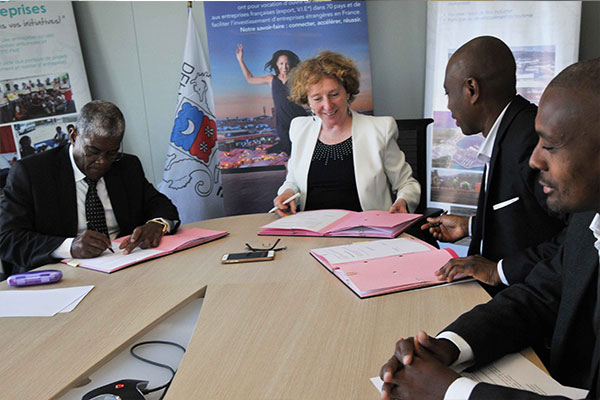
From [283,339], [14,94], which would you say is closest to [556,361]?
[283,339]

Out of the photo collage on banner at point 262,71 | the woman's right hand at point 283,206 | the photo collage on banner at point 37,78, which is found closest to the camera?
the woman's right hand at point 283,206

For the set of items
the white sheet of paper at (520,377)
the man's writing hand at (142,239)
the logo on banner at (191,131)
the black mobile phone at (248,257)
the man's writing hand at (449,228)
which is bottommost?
the man's writing hand at (449,228)

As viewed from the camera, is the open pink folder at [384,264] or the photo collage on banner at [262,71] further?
the photo collage on banner at [262,71]

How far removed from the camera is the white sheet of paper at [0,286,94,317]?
1380mm

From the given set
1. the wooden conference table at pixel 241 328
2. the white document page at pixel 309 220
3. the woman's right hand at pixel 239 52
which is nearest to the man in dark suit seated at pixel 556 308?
the wooden conference table at pixel 241 328

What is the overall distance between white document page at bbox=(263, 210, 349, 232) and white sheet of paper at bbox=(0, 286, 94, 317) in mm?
813

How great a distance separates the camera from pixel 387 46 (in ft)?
11.7

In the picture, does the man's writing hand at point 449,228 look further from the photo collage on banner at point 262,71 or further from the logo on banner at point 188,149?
the logo on banner at point 188,149

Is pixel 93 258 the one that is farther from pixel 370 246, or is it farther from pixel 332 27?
pixel 332 27

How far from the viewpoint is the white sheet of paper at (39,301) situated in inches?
54.3

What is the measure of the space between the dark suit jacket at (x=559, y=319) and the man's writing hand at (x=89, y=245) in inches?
51.2

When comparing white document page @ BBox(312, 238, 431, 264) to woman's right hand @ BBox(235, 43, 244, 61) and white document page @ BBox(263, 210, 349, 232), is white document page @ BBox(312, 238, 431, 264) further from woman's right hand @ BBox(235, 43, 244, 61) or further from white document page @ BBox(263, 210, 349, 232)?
woman's right hand @ BBox(235, 43, 244, 61)

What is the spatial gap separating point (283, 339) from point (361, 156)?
1.58 metres

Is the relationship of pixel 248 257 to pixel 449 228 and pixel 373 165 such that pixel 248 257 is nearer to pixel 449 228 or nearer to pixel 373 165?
pixel 449 228
